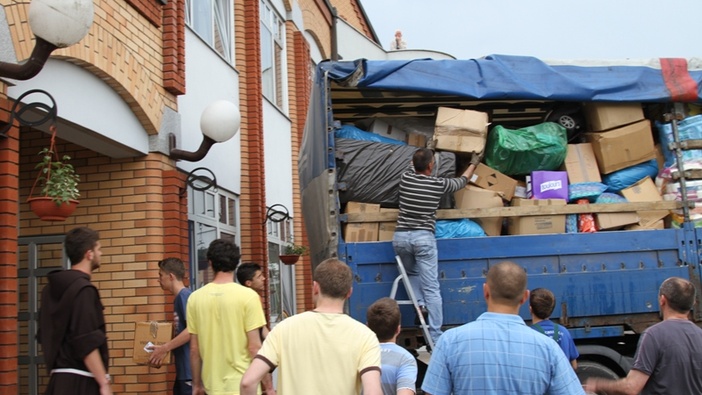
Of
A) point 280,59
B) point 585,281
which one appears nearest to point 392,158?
point 585,281

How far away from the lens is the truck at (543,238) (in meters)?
6.47

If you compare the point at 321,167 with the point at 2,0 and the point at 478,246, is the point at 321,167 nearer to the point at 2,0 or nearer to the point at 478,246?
the point at 478,246

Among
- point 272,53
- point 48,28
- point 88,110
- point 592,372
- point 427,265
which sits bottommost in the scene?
point 592,372

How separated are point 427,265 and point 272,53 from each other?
8.09 meters

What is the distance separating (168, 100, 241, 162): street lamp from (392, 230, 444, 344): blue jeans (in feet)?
7.79

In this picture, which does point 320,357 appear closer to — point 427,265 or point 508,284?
point 508,284

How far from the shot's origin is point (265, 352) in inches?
140

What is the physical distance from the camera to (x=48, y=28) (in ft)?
16.2

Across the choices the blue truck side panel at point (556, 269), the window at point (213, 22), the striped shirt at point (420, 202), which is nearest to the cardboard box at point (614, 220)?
the blue truck side panel at point (556, 269)

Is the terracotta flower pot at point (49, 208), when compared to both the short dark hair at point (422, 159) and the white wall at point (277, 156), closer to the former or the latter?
the short dark hair at point (422, 159)

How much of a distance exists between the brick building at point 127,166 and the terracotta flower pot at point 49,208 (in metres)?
0.16

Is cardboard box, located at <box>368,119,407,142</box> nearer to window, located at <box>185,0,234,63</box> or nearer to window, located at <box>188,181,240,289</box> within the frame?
window, located at <box>188,181,240,289</box>

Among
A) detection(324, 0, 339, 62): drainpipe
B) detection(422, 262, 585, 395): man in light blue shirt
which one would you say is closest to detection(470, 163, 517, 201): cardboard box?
detection(422, 262, 585, 395): man in light blue shirt

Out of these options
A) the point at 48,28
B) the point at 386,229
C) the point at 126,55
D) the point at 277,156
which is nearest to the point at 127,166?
the point at 126,55
